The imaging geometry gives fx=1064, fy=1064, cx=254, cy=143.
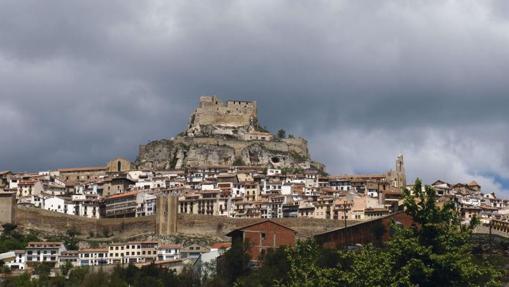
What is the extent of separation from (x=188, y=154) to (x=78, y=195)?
16835mm

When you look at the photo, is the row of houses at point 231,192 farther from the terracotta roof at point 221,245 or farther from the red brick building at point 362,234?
the red brick building at point 362,234

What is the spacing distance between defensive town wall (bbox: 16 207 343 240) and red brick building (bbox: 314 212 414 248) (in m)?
12.1

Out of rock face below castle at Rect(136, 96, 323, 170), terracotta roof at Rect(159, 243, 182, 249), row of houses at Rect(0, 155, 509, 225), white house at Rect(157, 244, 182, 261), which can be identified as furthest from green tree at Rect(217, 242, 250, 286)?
rock face below castle at Rect(136, 96, 323, 170)

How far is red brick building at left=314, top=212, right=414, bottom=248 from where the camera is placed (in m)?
64.9

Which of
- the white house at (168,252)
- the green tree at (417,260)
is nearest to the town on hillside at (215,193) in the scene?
the white house at (168,252)

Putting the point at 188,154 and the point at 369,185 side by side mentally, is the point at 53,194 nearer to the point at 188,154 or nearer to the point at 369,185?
the point at 188,154

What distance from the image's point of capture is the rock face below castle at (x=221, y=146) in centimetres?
11175

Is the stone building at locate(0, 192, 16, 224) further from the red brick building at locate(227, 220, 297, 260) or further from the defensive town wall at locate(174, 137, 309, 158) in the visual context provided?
the defensive town wall at locate(174, 137, 309, 158)

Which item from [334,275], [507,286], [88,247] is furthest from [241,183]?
[334,275]

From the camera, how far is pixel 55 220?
88.5 m

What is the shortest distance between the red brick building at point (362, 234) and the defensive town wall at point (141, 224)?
39.8 ft

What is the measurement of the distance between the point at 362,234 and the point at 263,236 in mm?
6612

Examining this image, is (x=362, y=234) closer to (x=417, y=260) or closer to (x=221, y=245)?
(x=221, y=245)

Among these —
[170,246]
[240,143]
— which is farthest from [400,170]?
[170,246]
